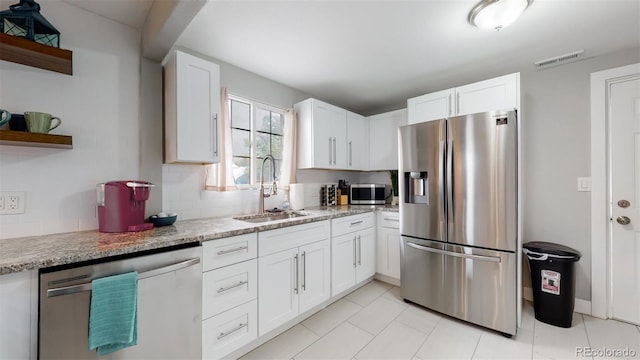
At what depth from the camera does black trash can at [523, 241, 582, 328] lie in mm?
1996

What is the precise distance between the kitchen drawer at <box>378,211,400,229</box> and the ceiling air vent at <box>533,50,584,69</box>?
→ 2.01 m

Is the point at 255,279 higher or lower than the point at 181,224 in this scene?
Answer: lower

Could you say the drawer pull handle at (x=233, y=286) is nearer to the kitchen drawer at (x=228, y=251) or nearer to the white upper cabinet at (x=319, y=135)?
the kitchen drawer at (x=228, y=251)

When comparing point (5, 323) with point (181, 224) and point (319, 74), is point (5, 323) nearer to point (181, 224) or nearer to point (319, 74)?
point (181, 224)

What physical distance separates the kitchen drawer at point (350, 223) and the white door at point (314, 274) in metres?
0.17

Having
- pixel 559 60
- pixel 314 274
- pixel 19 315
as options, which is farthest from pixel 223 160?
pixel 559 60

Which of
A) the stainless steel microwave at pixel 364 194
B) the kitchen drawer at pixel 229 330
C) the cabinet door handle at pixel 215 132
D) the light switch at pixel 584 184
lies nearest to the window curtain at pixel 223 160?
the cabinet door handle at pixel 215 132

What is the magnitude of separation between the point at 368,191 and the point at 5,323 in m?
3.02

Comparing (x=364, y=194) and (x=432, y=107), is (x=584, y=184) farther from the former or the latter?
(x=364, y=194)

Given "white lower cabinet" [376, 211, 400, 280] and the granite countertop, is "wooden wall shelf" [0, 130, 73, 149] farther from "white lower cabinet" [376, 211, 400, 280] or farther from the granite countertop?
"white lower cabinet" [376, 211, 400, 280]

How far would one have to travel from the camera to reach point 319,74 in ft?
8.35

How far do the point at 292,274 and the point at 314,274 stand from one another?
0.26 meters

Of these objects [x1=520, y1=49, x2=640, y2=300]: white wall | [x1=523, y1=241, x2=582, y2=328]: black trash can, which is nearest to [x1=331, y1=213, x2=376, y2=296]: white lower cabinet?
[x1=523, y1=241, x2=582, y2=328]: black trash can

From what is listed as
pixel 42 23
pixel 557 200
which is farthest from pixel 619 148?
pixel 42 23
